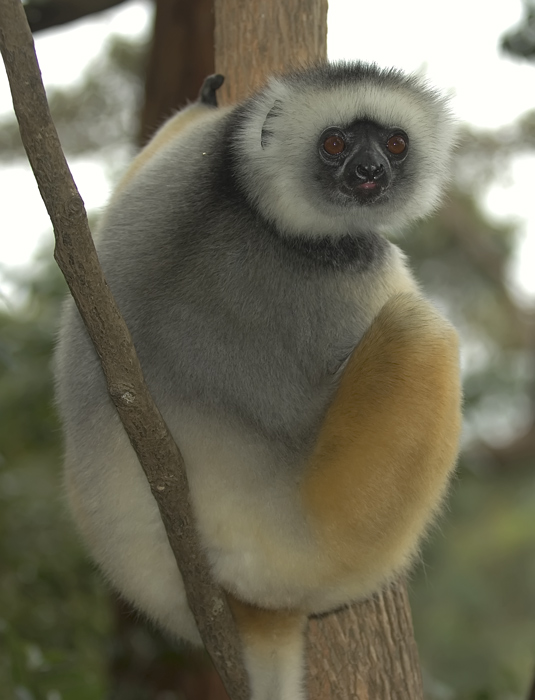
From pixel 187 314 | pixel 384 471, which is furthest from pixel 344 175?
pixel 384 471

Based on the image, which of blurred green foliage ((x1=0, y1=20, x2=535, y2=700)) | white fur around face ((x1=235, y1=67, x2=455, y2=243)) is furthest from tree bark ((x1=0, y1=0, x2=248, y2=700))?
blurred green foliage ((x1=0, y1=20, x2=535, y2=700))

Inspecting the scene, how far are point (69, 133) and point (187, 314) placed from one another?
6777 mm

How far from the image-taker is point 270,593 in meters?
2.58

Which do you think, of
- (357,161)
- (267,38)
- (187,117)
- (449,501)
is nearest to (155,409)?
(357,161)

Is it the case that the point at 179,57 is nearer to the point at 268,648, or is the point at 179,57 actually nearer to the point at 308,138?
the point at 308,138

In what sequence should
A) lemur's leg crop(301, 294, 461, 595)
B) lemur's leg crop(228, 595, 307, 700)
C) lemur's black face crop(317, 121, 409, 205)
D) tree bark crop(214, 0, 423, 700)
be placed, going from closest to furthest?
lemur's leg crop(301, 294, 461, 595) < lemur's black face crop(317, 121, 409, 205) < lemur's leg crop(228, 595, 307, 700) < tree bark crop(214, 0, 423, 700)

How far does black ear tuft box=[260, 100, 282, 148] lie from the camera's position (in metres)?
2.70

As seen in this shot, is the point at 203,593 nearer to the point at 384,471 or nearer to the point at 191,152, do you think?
the point at 384,471

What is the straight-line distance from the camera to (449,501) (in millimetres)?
6000

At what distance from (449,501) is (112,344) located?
449 cm

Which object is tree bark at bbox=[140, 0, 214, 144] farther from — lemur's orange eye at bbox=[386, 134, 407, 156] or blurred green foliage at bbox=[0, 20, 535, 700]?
lemur's orange eye at bbox=[386, 134, 407, 156]

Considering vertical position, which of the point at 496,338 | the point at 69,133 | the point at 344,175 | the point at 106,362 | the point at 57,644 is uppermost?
the point at 344,175

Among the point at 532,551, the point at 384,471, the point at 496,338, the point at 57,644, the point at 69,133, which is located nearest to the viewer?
the point at 384,471

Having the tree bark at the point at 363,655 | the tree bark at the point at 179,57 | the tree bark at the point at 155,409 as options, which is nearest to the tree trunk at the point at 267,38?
the tree bark at the point at 155,409
